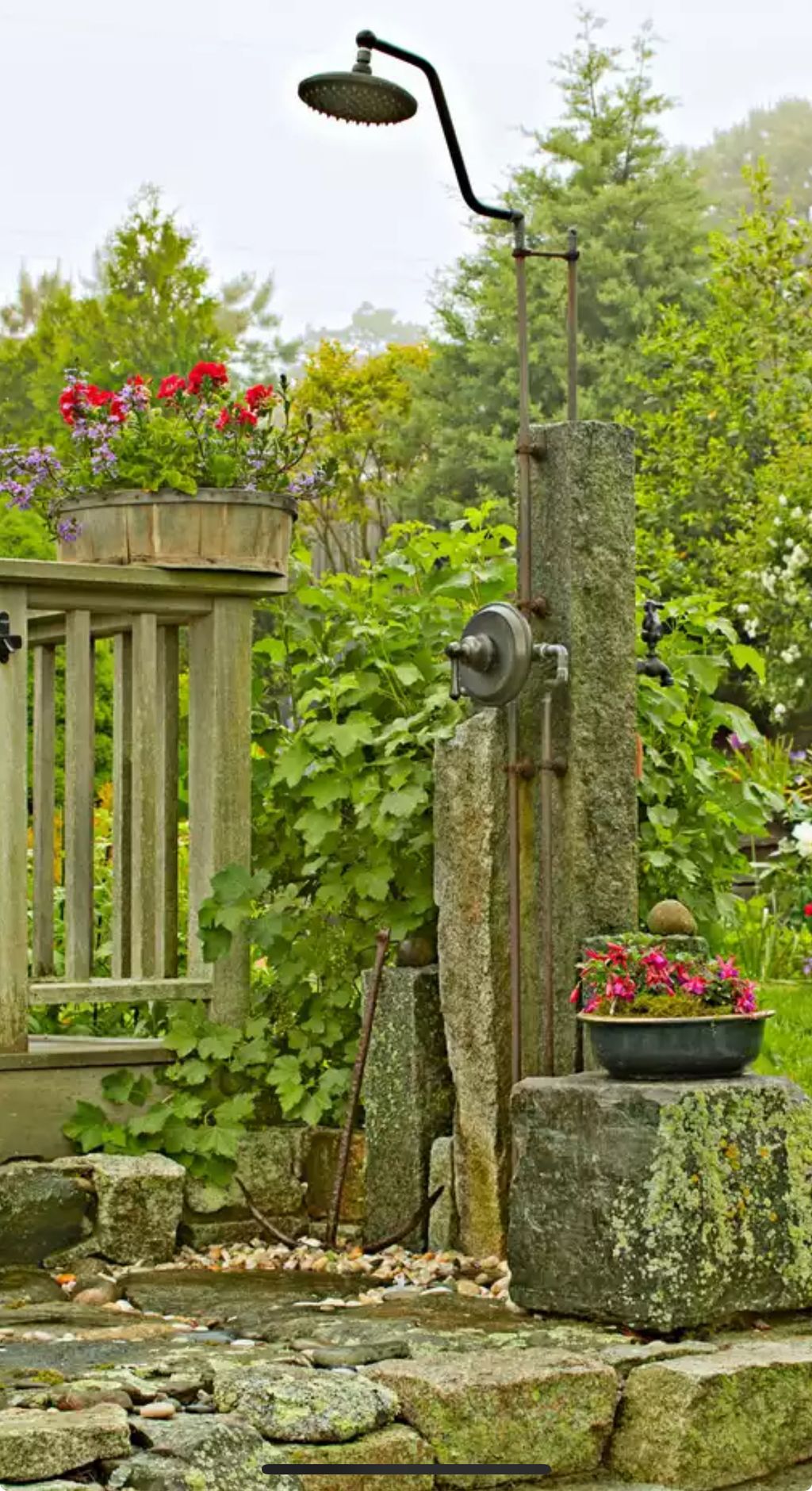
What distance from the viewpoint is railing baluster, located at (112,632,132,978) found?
18.9 ft

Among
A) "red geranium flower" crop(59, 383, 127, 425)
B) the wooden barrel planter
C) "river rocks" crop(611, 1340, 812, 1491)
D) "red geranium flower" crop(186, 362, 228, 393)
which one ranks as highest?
"red geranium flower" crop(186, 362, 228, 393)

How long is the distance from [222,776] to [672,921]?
1.54 metres

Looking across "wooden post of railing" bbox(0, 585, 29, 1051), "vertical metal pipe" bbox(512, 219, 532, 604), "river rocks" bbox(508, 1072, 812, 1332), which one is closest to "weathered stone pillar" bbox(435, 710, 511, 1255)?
"vertical metal pipe" bbox(512, 219, 532, 604)

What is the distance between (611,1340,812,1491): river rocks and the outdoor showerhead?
2.92 m

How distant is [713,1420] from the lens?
3.67m

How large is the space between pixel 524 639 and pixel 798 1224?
4.83ft

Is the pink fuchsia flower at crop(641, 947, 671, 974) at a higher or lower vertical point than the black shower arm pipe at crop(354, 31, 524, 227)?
lower

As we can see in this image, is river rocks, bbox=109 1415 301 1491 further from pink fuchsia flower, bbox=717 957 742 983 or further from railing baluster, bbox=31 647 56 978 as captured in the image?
railing baluster, bbox=31 647 56 978

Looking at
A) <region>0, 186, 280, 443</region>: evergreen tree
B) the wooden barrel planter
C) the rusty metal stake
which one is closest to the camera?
the rusty metal stake

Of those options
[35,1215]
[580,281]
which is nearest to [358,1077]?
[35,1215]

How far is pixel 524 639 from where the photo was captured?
463 centimetres

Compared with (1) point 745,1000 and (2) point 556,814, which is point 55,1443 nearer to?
(1) point 745,1000

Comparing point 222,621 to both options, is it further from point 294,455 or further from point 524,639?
point 524,639

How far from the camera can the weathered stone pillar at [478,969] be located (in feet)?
15.8
